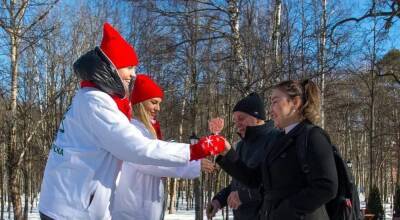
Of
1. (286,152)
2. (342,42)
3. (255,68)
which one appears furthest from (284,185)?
(342,42)

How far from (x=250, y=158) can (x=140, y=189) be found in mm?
1141

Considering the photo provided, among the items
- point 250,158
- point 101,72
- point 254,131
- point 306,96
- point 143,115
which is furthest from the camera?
point 254,131

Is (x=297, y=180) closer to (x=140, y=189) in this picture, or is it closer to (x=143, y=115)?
(x=140, y=189)

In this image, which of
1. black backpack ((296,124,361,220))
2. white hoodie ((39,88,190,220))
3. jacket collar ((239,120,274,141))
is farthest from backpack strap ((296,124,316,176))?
jacket collar ((239,120,274,141))

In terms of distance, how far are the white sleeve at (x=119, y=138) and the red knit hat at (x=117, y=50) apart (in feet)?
1.21

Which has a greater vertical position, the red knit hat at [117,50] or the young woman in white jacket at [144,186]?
the red knit hat at [117,50]

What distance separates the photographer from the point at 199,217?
18328 mm

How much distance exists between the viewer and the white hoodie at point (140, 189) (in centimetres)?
371

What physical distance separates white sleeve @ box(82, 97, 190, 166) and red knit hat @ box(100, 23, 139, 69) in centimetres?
37

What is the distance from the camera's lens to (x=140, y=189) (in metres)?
3.78

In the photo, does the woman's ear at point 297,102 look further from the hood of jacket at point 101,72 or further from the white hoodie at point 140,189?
the hood of jacket at point 101,72

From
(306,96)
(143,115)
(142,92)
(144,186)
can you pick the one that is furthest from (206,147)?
(142,92)

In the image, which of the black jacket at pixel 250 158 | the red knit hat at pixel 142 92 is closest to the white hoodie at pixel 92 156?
the red knit hat at pixel 142 92

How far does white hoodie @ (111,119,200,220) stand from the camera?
371cm
